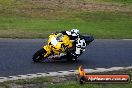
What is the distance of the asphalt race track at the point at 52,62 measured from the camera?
15.6 metres

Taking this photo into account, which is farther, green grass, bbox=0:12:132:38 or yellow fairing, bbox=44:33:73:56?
green grass, bbox=0:12:132:38

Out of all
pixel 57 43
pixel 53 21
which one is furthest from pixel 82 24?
pixel 57 43

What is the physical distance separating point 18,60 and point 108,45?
540 centimetres

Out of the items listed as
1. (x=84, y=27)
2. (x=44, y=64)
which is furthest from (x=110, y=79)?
(x=84, y=27)

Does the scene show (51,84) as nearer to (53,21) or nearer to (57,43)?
(57,43)

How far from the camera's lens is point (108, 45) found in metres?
20.8

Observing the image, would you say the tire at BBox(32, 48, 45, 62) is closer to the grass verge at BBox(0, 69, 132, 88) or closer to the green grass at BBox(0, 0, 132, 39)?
the grass verge at BBox(0, 69, 132, 88)

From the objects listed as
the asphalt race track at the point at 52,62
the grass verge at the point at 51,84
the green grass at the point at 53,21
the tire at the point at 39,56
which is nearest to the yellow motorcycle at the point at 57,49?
the tire at the point at 39,56

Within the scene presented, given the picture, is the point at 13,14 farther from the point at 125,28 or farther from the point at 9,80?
the point at 9,80

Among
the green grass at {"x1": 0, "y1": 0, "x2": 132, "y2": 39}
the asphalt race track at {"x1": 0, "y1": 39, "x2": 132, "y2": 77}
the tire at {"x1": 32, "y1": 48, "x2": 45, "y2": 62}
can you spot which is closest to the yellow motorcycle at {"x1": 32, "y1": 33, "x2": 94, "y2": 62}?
the tire at {"x1": 32, "y1": 48, "x2": 45, "y2": 62}

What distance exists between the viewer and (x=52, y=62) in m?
16.8

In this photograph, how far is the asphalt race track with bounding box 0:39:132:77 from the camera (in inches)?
615

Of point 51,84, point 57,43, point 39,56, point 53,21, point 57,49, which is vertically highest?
point 57,43

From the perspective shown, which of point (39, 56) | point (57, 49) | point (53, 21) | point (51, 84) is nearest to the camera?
point (51, 84)
